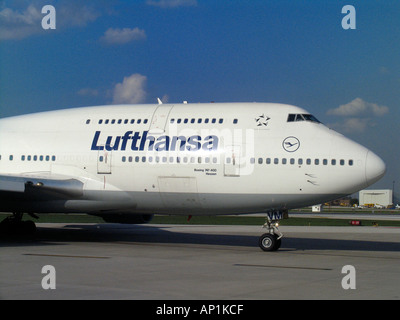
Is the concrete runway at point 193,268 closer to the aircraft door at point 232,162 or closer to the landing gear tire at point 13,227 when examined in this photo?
the landing gear tire at point 13,227

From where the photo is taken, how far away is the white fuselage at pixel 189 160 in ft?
60.4

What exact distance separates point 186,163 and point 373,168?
6164 millimetres

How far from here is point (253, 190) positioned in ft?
61.9

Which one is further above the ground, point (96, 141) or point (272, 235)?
point (96, 141)

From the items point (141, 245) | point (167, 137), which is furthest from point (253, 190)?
point (141, 245)

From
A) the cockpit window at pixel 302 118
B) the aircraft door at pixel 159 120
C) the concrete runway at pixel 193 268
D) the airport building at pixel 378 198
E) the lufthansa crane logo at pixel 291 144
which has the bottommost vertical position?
the concrete runway at pixel 193 268

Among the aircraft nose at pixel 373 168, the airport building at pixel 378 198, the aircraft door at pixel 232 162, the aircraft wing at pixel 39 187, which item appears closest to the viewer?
the aircraft nose at pixel 373 168

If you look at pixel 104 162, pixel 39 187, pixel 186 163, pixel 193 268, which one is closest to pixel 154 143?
pixel 186 163

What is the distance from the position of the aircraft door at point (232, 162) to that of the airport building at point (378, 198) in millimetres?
127919

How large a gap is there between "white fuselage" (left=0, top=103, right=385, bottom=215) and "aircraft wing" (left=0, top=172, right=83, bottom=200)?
0.08 metres

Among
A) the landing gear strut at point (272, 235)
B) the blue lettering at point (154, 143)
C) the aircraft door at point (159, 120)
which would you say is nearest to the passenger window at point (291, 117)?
the blue lettering at point (154, 143)

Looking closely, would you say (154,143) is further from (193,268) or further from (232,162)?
(193,268)

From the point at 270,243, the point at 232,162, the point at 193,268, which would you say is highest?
the point at 232,162

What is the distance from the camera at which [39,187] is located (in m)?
20.0
